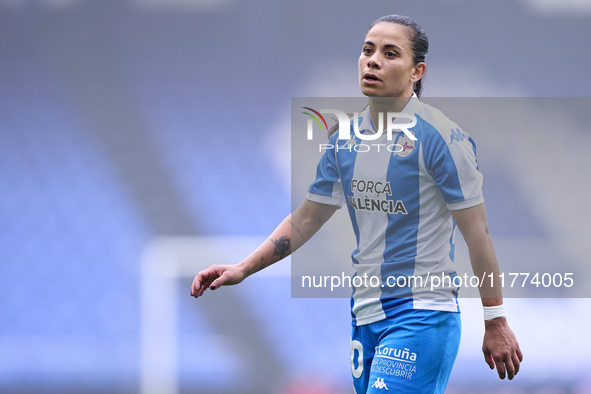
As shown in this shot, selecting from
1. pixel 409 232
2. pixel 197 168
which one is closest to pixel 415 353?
pixel 409 232

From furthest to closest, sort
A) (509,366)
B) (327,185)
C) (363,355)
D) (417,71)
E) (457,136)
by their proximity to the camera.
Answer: (327,185), (417,71), (363,355), (457,136), (509,366)

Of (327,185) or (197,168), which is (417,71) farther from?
(197,168)

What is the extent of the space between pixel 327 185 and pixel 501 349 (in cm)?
84

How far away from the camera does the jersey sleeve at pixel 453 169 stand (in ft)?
6.21

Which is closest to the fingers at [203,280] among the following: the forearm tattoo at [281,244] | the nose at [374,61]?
the forearm tattoo at [281,244]

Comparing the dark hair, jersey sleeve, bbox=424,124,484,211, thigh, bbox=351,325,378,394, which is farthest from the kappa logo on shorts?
the dark hair

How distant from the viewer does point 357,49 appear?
5070mm

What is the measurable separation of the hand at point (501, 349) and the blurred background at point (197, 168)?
2.88 m

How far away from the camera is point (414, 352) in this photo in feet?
6.12

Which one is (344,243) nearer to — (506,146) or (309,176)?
(309,176)

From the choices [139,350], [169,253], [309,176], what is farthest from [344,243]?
[139,350]

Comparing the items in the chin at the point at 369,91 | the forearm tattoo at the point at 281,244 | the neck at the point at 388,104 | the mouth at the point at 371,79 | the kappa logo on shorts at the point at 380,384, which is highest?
the mouth at the point at 371,79

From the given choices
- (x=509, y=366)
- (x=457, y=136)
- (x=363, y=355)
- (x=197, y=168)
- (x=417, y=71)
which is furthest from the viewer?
(x=197, y=168)

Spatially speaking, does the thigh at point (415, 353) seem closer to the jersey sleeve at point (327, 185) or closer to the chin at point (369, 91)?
the jersey sleeve at point (327, 185)
